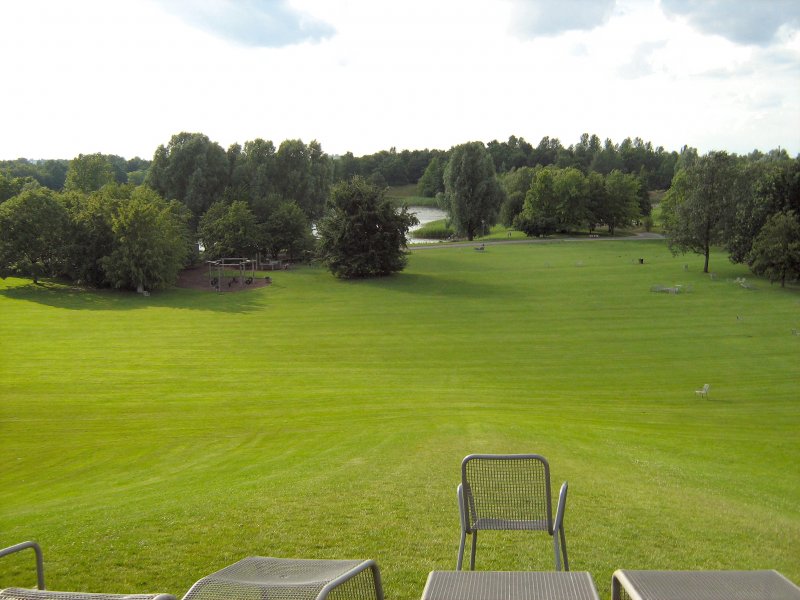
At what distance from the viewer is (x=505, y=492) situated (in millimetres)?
5688

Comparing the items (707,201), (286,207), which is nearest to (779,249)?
(707,201)

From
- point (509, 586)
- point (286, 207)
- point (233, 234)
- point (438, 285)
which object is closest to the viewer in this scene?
point (509, 586)

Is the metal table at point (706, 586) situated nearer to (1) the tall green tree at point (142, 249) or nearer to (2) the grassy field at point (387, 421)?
(2) the grassy field at point (387, 421)

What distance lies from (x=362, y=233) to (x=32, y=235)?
27.4m

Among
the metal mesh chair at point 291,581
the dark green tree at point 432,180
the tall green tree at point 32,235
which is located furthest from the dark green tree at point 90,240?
the dark green tree at point 432,180

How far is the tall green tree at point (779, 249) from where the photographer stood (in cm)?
5300

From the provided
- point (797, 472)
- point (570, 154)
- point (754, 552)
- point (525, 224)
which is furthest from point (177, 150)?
point (570, 154)

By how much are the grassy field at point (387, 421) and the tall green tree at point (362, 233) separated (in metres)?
2.94

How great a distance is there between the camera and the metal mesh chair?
11.4 feet

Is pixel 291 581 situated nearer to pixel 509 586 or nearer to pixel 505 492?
pixel 509 586

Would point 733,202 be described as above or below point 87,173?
below

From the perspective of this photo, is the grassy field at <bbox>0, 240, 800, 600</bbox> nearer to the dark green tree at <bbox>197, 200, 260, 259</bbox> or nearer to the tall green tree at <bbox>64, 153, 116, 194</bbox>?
the dark green tree at <bbox>197, 200, 260, 259</bbox>

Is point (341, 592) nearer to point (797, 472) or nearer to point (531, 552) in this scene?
point (531, 552)

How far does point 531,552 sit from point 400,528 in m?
1.52
